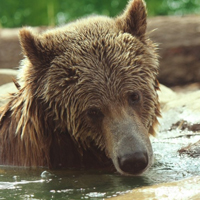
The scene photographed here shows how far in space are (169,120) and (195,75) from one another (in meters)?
3.86

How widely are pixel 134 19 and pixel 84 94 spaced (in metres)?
1.00

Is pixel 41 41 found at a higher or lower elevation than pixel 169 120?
higher

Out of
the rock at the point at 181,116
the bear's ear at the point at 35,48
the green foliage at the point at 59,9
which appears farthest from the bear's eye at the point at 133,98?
the green foliage at the point at 59,9

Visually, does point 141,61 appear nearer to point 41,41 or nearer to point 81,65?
point 81,65

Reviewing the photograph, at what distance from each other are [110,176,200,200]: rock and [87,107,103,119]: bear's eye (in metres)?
0.99

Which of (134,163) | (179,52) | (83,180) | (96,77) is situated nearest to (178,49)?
(179,52)

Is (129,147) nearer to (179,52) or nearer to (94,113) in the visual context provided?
(94,113)

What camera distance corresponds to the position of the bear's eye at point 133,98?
453cm

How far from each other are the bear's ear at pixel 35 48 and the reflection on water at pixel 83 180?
1.07 meters

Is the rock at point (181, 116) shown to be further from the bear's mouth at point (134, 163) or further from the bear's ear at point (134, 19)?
the bear's mouth at point (134, 163)

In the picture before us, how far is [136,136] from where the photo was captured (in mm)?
4125

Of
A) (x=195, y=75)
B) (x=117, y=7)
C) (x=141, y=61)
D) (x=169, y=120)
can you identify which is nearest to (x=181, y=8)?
(x=117, y=7)

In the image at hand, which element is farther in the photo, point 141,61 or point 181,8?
point 181,8

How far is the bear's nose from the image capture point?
3.99 m
